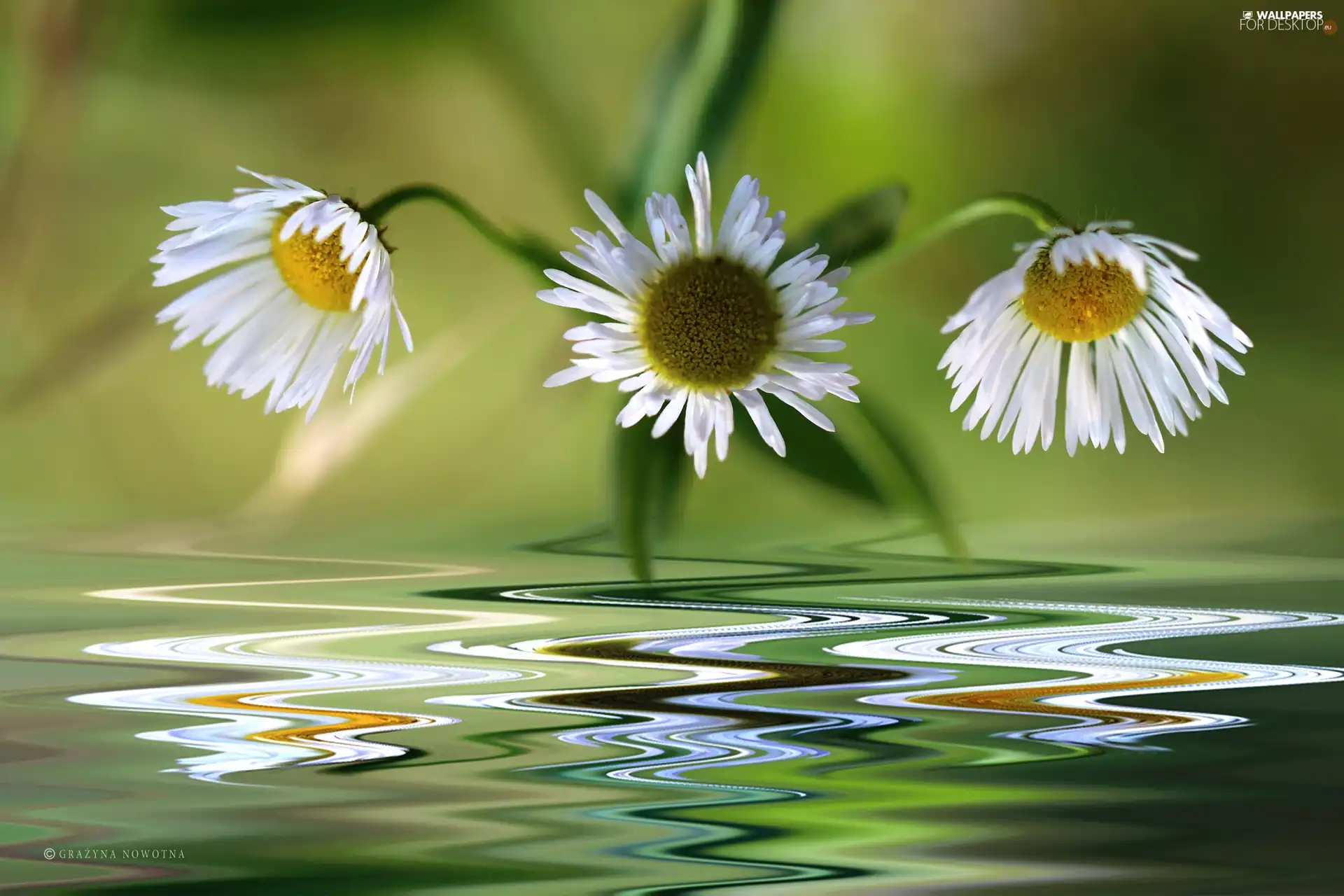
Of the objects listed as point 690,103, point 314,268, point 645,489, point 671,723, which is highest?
point 690,103

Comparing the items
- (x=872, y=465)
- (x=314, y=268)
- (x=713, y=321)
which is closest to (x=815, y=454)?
(x=872, y=465)

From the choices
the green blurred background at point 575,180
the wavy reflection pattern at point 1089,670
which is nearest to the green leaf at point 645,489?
the green blurred background at point 575,180

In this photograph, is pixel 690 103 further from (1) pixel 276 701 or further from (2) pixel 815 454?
(1) pixel 276 701

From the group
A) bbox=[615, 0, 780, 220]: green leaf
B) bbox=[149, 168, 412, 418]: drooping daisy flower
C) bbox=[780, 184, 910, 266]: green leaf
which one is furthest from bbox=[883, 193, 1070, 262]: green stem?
bbox=[149, 168, 412, 418]: drooping daisy flower

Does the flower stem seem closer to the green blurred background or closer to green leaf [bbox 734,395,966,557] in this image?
the green blurred background

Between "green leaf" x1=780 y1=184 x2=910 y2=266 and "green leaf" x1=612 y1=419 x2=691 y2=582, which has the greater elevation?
"green leaf" x1=780 y1=184 x2=910 y2=266

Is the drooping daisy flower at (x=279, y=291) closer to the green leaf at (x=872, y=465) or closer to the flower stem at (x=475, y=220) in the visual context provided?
the flower stem at (x=475, y=220)
